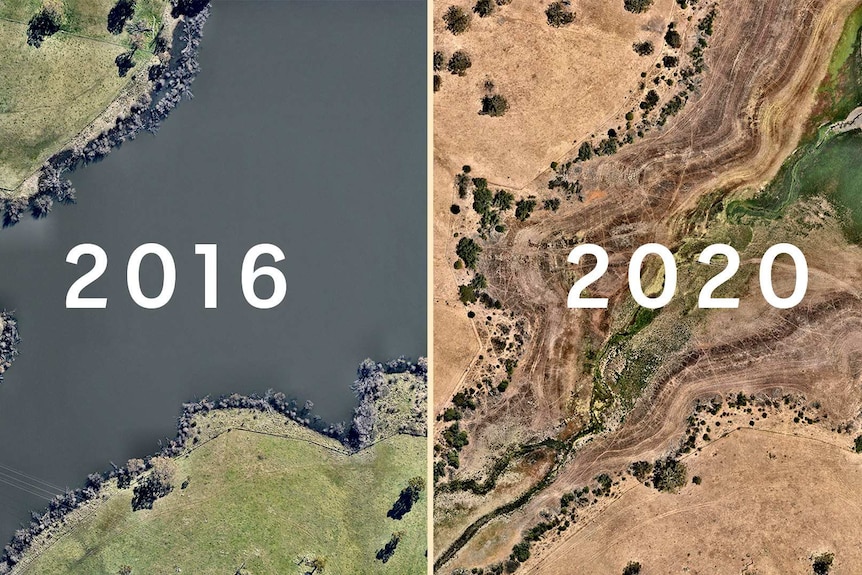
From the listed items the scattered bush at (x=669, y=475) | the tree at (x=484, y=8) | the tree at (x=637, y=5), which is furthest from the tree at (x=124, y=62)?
the scattered bush at (x=669, y=475)

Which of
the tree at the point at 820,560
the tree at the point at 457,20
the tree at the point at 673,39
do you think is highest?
the tree at the point at 457,20

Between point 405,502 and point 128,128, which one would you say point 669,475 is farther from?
point 128,128

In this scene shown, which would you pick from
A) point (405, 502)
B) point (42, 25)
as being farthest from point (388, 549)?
point (42, 25)

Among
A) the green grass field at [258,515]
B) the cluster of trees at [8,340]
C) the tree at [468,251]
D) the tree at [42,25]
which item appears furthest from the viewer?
the tree at [468,251]

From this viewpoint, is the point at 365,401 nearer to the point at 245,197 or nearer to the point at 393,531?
the point at 393,531

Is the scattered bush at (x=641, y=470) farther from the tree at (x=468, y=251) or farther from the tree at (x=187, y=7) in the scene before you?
the tree at (x=187, y=7)

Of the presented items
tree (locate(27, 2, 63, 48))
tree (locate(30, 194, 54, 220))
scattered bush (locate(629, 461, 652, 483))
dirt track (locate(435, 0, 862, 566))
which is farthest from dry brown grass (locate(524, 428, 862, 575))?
tree (locate(27, 2, 63, 48))
